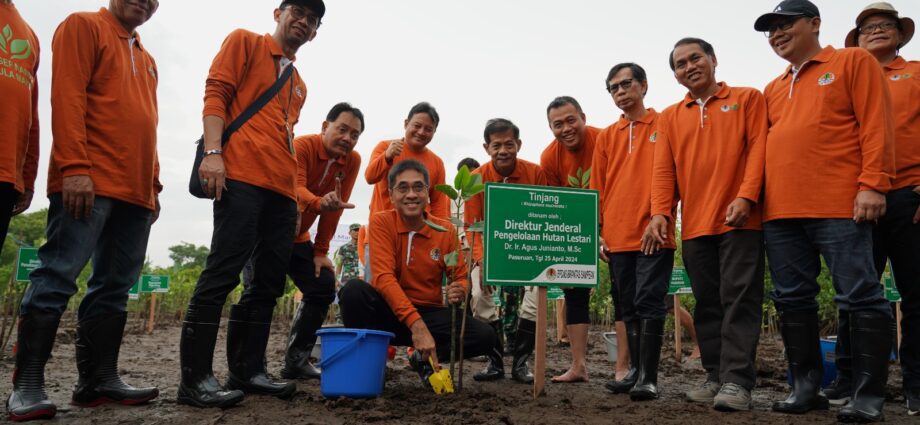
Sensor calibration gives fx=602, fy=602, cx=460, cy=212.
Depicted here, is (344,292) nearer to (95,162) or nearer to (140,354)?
(95,162)

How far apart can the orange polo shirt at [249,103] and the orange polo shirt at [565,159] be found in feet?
7.44

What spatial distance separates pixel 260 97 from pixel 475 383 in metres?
2.39

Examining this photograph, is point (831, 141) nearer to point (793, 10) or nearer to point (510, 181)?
point (793, 10)

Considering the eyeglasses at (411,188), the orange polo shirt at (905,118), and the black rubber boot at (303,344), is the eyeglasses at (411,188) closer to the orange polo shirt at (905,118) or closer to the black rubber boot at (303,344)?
the black rubber boot at (303,344)

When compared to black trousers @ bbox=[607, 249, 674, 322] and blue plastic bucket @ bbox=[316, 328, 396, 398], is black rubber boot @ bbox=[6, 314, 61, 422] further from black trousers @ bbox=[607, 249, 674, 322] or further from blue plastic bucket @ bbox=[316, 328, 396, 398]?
black trousers @ bbox=[607, 249, 674, 322]

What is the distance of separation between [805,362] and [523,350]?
1908 mm

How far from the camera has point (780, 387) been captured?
426 cm

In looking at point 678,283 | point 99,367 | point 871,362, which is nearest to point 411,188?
point 99,367

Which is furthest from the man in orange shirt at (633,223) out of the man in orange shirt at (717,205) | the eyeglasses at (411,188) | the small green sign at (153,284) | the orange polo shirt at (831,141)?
the small green sign at (153,284)

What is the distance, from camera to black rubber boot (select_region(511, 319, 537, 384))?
441cm

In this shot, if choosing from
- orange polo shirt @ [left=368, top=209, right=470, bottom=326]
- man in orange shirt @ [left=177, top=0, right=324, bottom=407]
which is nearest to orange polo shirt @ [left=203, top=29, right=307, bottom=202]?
man in orange shirt @ [left=177, top=0, right=324, bottom=407]

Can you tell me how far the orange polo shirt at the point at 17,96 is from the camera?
2.67m

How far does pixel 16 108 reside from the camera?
2732 mm

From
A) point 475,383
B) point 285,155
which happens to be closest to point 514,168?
point 475,383
